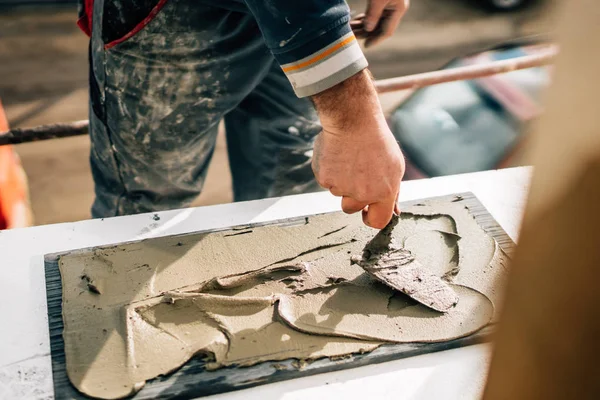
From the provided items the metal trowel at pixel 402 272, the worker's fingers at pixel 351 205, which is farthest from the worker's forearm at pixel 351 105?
the metal trowel at pixel 402 272

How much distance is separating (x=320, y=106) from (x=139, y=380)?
0.70m

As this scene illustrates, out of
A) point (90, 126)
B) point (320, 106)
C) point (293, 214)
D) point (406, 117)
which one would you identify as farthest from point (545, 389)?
point (406, 117)

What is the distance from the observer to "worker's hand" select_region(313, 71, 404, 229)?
46.4 inches

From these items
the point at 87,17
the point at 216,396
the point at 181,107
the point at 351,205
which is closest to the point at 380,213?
the point at 351,205

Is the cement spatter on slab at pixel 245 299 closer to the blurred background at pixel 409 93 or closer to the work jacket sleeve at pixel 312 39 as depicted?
the work jacket sleeve at pixel 312 39

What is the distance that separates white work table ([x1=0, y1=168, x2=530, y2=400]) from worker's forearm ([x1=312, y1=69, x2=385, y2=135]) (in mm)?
375

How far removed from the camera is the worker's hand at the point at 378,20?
1.56 m

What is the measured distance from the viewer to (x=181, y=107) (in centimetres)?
168

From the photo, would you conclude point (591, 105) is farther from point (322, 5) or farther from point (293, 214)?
point (293, 214)

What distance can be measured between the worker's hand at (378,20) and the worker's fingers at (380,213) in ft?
1.92

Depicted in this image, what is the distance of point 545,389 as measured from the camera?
1.42 feet

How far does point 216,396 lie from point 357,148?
62 centimetres

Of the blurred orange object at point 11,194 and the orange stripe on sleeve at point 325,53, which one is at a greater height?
the orange stripe on sleeve at point 325,53

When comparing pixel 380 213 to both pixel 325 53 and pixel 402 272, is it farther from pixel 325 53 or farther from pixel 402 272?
pixel 325 53
